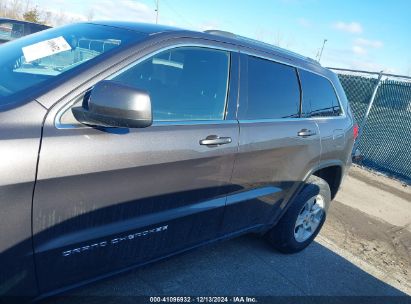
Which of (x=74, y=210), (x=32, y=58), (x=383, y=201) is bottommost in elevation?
(x=383, y=201)

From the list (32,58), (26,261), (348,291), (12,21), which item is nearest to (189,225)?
(26,261)

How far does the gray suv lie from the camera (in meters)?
1.72

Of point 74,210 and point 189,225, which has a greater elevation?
point 74,210

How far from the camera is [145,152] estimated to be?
2.07 m

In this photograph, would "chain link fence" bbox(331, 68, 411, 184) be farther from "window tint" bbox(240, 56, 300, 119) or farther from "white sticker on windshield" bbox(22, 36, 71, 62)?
"white sticker on windshield" bbox(22, 36, 71, 62)

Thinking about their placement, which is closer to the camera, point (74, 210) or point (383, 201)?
point (74, 210)

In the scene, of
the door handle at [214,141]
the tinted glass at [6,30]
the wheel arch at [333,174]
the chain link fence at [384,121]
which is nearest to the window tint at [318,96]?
the wheel arch at [333,174]

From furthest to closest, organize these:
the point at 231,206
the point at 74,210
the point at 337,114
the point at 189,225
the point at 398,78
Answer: the point at 398,78 → the point at 337,114 → the point at 231,206 → the point at 189,225 → the point at 74,210

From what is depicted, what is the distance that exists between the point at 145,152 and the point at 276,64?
1607 millimetres

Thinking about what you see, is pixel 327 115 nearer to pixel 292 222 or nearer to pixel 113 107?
Answer: pixel 292 222

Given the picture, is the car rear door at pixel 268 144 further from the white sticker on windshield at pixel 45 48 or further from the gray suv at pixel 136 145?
the white sticker on windshield at pixel 45 48

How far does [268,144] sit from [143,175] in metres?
1.21

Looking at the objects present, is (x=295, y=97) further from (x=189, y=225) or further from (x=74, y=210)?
(x=74, y=210)

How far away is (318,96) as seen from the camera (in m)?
3.68
